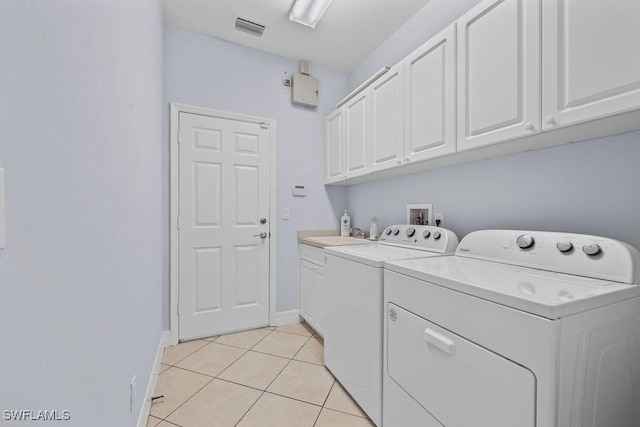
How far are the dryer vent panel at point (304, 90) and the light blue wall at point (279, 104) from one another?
77 millimetres

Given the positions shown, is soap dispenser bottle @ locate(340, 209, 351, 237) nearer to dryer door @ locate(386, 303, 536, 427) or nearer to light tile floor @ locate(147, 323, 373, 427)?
light tile floor @ locate(147, 323, 373, 427)

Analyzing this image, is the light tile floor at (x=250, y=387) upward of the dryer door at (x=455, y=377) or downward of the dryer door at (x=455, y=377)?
downward

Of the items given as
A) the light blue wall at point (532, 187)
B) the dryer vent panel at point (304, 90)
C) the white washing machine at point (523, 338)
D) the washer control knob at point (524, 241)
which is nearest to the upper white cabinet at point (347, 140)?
the dryer vent panel at point (304, 90)

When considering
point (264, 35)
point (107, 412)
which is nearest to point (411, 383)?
point (107, 412)

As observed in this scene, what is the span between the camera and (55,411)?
1.77 ft

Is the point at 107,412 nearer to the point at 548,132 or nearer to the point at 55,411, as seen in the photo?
the point at 55,411

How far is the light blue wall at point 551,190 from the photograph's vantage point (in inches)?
42.3

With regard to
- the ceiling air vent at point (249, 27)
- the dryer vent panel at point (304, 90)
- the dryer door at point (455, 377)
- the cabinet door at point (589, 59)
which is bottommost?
the dryer door at point (455, 377)

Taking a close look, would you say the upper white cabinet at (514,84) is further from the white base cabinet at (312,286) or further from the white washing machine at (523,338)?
the white base cabinet at (312,286)

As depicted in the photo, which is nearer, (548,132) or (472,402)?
(472,402)

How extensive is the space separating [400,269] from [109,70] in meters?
1.38

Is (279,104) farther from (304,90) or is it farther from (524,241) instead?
(524,241)

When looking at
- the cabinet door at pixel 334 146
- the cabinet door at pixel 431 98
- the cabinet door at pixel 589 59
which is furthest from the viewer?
the cabinet door at pixel 334 146

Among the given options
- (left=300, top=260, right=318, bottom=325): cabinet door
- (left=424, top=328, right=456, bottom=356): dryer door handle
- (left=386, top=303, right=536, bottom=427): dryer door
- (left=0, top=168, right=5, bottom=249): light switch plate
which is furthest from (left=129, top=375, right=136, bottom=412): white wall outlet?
(left=300, top=260, right=318, bottom=325): cabinet door
